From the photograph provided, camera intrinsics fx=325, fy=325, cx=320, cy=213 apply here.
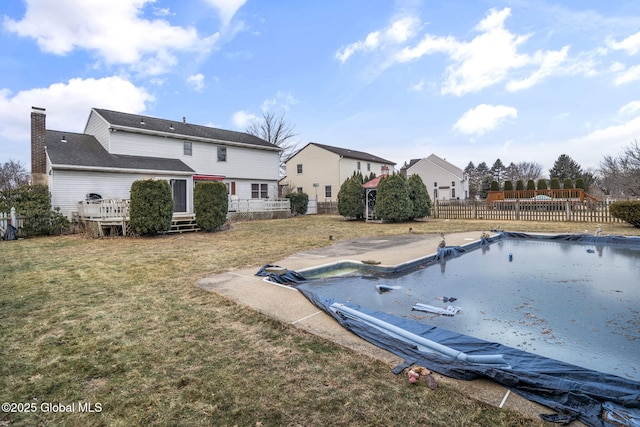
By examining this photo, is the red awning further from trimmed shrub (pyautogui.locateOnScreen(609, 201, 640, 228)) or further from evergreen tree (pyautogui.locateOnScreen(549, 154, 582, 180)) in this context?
evergreen tree (pyautogui.locateOnScreen(549, 154, 582, 180))

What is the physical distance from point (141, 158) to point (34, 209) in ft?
20.2

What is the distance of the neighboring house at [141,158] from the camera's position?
14797 mm

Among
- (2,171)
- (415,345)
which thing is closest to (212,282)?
(415,345)

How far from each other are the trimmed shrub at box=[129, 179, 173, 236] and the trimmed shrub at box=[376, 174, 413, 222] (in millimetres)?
10907

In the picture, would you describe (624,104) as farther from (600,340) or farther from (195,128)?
(195,128)

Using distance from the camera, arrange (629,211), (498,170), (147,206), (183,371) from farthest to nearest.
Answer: (498,170) < (629,211) < (147,206) < (183,371)

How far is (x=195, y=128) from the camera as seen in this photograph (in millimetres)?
22516

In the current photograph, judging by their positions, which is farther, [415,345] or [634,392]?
[415,345]

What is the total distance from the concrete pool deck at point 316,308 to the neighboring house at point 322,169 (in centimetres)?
2149

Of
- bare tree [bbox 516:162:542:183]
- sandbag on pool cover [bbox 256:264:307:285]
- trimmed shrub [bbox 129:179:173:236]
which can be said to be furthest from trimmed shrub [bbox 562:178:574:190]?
sandbag on pool cover [bbox 256:264:307:285]

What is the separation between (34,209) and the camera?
1290 centimetres

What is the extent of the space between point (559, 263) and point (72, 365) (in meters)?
8.81

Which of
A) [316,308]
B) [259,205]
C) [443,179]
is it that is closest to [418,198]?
[259,205]

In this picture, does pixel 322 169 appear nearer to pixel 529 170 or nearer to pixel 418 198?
pixel 418 198
